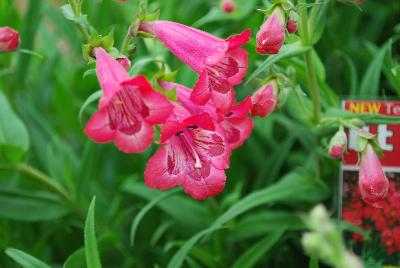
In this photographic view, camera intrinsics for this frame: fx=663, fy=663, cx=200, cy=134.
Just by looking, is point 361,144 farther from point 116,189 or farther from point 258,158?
point 116,189

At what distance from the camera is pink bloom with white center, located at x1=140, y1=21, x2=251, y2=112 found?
31.4 inches

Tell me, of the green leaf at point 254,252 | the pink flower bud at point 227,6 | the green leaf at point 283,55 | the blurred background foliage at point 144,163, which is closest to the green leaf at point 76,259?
the blurred background foliage at point 144,163

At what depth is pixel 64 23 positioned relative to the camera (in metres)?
1.68

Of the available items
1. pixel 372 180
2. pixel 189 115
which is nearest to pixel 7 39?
pixel 189 115

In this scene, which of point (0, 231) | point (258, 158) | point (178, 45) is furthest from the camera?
point (258, 158)

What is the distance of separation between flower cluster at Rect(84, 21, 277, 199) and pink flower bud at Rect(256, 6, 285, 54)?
0.11 feet

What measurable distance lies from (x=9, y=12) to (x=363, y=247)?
0.84 metres

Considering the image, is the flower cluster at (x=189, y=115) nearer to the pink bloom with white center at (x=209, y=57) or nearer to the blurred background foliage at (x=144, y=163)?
the pink bloom with white center at (x=209, y=57)

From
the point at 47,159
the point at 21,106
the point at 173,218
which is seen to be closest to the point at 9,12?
the point at 21,106

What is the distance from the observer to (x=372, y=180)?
86 centimetres

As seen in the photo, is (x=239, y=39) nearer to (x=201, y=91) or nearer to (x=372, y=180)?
(x=201, y=91)

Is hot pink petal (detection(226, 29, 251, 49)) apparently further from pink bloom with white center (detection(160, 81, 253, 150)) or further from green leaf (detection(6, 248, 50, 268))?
green leaf (detection(6, 248, 50, 268))

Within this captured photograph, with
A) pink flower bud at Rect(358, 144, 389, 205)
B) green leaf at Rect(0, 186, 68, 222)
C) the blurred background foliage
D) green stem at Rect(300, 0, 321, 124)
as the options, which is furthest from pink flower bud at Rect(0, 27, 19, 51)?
pink flower bud at Rect(358, 144, 389, 205)

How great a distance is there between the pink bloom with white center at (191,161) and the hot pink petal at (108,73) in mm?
96
